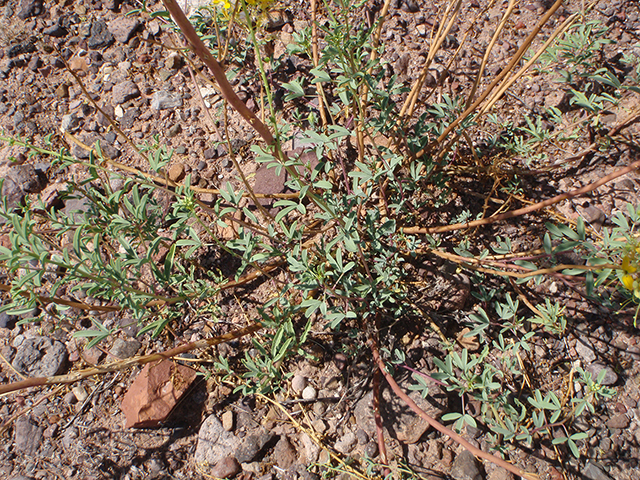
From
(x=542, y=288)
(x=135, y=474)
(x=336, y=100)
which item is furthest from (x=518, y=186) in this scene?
(x=135, y=474)

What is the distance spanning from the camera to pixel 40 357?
283 centimetres

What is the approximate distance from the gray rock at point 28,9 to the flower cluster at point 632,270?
4783mm

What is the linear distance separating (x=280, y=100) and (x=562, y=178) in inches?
83.2

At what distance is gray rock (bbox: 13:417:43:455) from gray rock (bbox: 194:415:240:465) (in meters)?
0.99

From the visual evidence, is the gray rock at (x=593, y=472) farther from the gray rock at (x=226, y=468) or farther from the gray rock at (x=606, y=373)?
the gray rock at (x=226, y=468)

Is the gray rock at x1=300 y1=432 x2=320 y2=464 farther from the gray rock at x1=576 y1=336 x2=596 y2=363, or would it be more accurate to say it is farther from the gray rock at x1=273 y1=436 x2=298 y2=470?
the gray rock at x1=576 y1=336 x2=596 y2=363

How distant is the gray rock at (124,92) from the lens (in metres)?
3.56

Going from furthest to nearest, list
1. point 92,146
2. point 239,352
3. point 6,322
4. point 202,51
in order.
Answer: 1. point 92,146
2. point 6,322
3. point 239,352
4. point 202,51

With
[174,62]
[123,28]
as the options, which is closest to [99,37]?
[123,28]

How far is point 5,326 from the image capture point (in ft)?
9.57

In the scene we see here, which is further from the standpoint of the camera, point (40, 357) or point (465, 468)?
point (40, 357)

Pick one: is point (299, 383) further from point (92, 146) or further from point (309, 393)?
point (92, 146)

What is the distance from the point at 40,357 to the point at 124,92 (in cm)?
214

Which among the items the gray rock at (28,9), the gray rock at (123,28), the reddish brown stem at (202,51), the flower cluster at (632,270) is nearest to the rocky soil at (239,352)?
the gray rock at (123,28)
